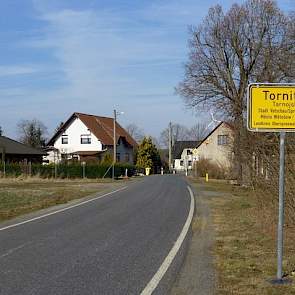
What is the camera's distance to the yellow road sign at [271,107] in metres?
8.13

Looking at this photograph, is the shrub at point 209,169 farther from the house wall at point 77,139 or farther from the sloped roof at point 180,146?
the sloped roof at point 180,146

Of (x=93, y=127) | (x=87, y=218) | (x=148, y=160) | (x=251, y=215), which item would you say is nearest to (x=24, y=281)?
(x=87, y=218)

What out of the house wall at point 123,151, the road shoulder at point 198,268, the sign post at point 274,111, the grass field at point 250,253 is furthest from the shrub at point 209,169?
the sign post at point 274,111

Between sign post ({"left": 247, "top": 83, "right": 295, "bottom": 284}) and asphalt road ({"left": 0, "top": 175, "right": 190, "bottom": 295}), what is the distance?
2372 mm

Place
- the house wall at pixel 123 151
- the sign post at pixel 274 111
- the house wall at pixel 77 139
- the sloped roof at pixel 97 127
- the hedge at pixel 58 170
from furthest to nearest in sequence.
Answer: the house wall at pixel 123 151 < the house wall at pixel 77 139 < the sloped roof at pixel 97 127 < the hedge at pixel 58 170 < the sign post at pixel 274 111

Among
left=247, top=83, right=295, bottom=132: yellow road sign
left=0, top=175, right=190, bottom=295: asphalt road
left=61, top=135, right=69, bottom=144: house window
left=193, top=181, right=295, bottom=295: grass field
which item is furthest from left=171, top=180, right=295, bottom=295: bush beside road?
left=61, top=135, right=69, bottom=144: house window

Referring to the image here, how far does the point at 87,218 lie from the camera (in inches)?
685

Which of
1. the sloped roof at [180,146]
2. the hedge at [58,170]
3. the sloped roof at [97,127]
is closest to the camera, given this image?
the hedge at [58,170]

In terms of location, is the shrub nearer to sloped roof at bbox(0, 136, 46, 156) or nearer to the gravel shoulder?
sloped roof at bbox(0, 136, 46, 156)

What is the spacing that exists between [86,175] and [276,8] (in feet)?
81.8

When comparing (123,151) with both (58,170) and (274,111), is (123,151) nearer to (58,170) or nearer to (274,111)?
(58,170)

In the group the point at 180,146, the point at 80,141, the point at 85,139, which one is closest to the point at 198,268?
the point at 80,141

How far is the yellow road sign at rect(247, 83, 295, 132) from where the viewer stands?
813cm

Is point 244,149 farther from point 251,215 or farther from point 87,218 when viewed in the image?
point 87,218
